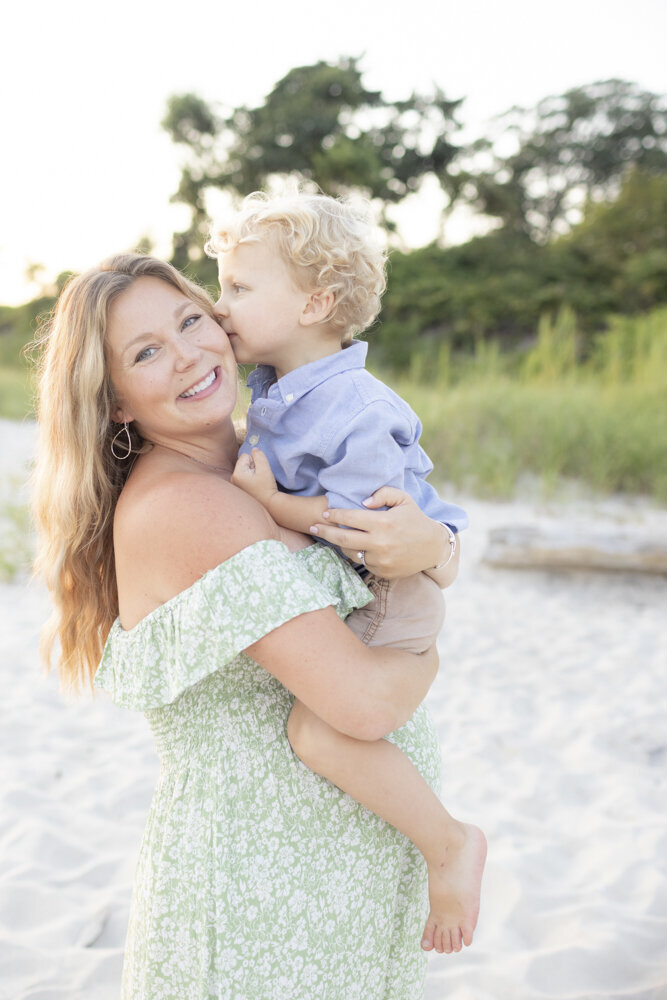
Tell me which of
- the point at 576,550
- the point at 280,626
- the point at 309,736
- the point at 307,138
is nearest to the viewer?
the point at 280,626

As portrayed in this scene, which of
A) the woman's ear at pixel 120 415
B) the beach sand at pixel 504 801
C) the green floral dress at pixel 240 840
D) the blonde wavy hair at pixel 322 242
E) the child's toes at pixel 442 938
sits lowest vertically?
the beach sand at pixel 504 801

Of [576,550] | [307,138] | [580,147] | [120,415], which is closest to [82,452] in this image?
[120,415]

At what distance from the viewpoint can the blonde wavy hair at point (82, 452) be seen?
149 cm

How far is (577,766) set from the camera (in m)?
3.59

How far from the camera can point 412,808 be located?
Result: 1441 millimetres

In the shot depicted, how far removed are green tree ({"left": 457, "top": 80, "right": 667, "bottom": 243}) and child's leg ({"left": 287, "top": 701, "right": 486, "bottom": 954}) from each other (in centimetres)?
2437

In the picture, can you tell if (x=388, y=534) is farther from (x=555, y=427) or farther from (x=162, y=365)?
(x=555, y=427)

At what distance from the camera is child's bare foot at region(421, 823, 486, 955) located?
1536 millimetres

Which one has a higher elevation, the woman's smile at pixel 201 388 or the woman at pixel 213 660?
the woman's smile at pixel 201 388

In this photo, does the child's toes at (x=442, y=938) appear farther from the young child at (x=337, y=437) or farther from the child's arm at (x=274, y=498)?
the child's arm at (x=274, y=498)

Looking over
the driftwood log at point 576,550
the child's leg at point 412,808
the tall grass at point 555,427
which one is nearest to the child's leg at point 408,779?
the child's leg at point 412,808

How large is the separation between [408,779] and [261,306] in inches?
38.9

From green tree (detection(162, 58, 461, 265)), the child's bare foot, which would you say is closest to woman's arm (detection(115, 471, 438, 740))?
the child's bare foot

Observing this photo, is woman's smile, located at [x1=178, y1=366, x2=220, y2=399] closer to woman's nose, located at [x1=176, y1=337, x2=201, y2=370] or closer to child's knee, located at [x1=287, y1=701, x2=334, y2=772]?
woman's nose, located at [x1=176, y1=337, x2=201, y2=370]
